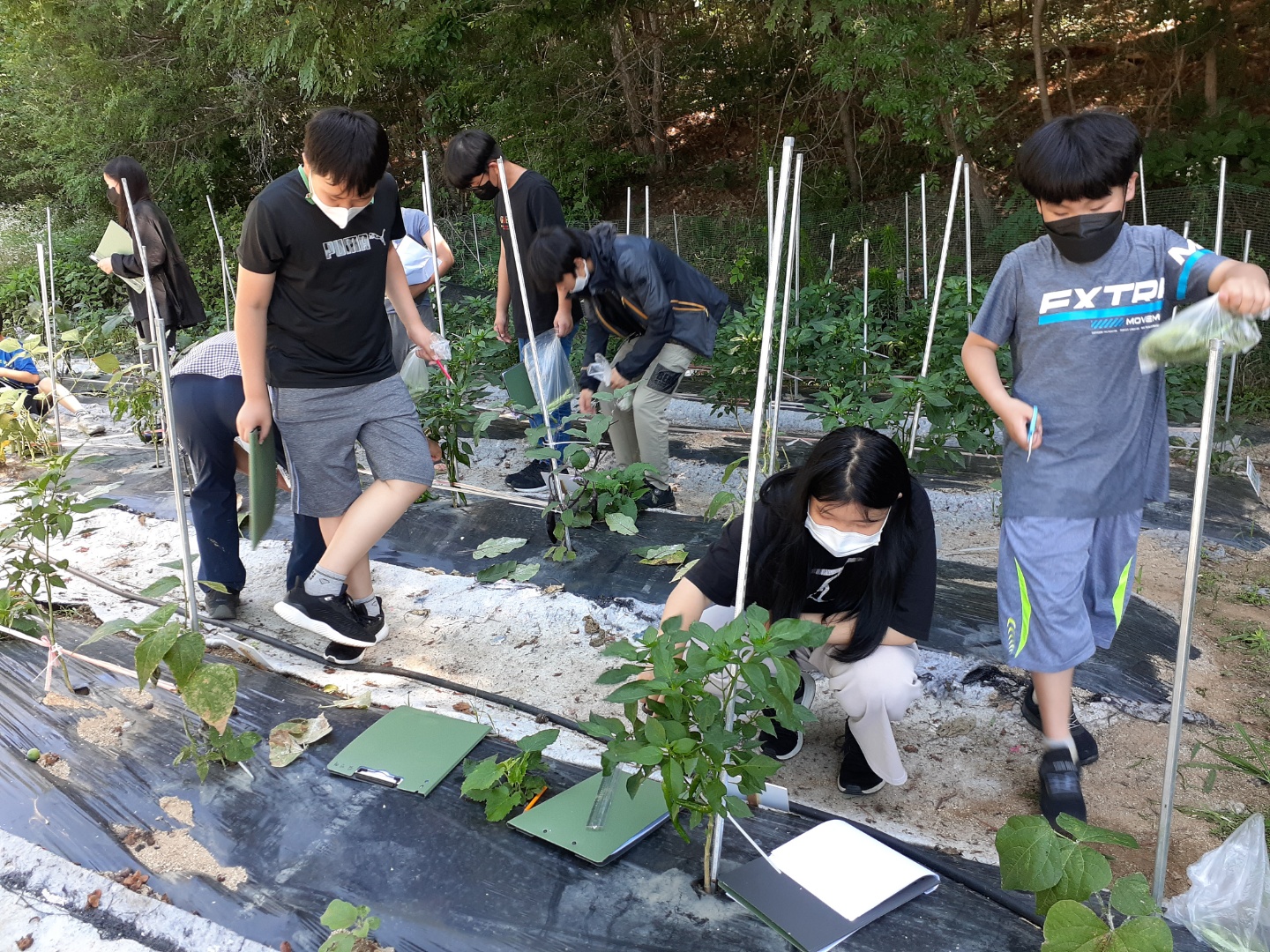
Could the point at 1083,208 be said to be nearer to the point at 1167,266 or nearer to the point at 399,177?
the point at 1167,266

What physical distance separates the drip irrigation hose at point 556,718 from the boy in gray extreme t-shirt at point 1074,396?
43 cm

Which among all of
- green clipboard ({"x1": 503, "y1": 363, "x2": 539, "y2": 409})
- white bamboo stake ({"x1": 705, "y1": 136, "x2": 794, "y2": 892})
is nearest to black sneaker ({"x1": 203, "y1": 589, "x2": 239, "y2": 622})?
green clipboard ({"x1": 503, "y1": 363, "x2": 539, "y2": 409})

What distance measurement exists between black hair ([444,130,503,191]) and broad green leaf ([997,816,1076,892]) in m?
2.85

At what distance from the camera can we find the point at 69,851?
1.71m

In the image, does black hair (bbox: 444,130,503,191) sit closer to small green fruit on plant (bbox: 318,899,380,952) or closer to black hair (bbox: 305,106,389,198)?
black hair (bbox: 305,106,389,198)

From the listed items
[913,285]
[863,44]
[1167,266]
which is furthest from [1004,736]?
[913,285]

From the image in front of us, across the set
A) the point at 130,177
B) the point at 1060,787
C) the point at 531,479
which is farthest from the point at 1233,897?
the point at 130,177

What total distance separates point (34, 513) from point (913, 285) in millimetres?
7188

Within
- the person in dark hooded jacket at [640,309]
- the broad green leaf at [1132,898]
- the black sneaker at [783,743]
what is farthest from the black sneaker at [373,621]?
the broad green leaf at [1132,898]

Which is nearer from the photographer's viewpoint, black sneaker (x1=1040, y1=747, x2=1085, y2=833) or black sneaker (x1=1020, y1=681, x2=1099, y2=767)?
black sneaker (x1=1040, y1=747, x2=1085, y2=833)

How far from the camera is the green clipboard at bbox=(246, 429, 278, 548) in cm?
240

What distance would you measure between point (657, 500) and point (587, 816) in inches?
78.9

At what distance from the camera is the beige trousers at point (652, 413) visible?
3582 millimetres

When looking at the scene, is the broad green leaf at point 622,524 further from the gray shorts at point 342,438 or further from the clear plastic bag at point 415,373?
the clear plastic bag at point 415,373
